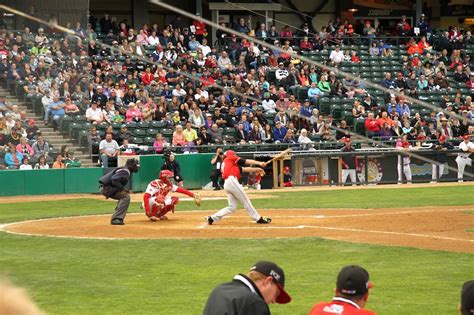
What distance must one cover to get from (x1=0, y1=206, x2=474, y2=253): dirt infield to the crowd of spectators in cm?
768

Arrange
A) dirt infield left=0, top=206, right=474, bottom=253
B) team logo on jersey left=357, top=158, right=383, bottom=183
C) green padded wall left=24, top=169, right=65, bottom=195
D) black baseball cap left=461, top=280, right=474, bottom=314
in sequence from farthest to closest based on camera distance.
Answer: team logo on jersey left=357, top=158, right=383, bottom=183, green padded wall left=24, top=169, right=65, bottom=195, dirt infield left=0, top=206, right=474, bottom=253, black baseball cap left=461, top=280, right=474, bottom=314

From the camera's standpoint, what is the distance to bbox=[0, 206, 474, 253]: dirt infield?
18516 millimetres

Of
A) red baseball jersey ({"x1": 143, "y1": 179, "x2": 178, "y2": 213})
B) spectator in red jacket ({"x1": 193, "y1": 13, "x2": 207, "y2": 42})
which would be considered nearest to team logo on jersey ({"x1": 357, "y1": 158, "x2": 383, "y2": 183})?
spectator in red jacket ({"x1": 193, "y1": 13, "x2": 207, "y2": 42})

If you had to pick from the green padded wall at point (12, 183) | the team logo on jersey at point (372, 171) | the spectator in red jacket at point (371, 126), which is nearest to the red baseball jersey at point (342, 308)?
the green padded wall at point (12, 183)

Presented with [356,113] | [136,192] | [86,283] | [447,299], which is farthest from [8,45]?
[447,299]

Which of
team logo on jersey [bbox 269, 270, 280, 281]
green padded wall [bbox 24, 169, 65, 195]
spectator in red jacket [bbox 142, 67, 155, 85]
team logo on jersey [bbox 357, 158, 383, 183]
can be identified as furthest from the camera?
spectator in red jacket [bbox 142, 67, 155, 85]

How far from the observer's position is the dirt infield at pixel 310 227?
18.5 m

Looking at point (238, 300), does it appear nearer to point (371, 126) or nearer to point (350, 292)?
point (350, 292)

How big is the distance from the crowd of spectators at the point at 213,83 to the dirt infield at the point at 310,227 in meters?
7.68

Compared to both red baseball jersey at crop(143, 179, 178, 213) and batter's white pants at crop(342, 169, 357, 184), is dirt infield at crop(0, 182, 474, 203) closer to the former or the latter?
batter's white pants at crop(342, 169, 357, 184)

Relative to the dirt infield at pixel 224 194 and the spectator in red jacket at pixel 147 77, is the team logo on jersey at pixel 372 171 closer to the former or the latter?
the dirt infield at pixel 224 194

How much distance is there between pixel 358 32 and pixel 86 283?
126 ft

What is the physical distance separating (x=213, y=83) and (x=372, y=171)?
21.3 feet

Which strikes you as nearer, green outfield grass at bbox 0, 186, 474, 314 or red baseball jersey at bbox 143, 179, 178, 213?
green outfield grass at bbox 0, 186, 474, 314
